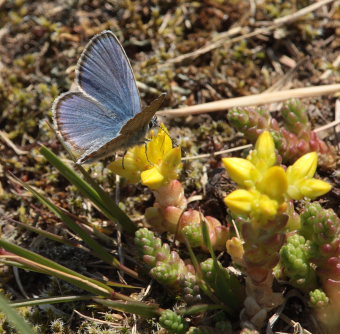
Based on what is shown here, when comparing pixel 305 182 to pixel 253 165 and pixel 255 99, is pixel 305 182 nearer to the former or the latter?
pixel 253 165

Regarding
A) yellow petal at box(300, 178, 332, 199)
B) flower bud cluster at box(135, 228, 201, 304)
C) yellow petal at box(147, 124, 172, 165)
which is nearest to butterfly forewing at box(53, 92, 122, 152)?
yellow petal at box(147, 124, 172, 165)

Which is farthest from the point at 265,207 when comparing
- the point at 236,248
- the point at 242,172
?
the point at 236,248

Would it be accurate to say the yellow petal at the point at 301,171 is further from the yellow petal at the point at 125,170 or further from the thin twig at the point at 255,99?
the thin twig at the point at 255,99

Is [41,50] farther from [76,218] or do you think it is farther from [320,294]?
[320,294]

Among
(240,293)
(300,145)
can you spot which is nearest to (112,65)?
(300,145)

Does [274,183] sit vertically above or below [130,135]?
below

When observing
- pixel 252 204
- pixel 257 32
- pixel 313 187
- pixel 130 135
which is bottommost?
pixel 257 32

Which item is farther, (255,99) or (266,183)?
(255,99)
